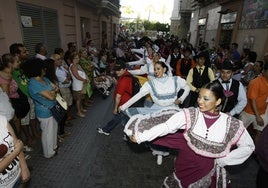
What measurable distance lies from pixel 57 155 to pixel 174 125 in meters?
2.82

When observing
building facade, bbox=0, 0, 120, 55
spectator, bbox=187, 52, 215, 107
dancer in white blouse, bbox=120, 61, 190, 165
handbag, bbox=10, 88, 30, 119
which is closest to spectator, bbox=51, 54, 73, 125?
handbag, bbox=10, 88, 30, 119

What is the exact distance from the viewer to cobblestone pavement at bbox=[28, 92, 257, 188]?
129 inches

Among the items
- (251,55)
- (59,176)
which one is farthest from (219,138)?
(251,55)

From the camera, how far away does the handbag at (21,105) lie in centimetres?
353

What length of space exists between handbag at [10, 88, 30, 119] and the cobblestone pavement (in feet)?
2.89

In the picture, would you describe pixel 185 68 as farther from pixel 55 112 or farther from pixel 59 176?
pixel 59 176

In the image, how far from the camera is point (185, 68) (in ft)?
20.6

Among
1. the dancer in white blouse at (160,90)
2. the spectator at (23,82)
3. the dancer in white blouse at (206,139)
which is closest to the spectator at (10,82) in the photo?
the spectator at (23,82)

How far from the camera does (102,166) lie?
3.66 metres

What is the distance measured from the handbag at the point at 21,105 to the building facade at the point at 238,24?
9045 mm

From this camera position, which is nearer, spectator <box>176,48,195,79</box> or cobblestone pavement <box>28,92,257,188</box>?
cobblestone pavement <box>28,92,257,188</box>

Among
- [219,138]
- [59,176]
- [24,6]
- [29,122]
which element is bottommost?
[59,176]

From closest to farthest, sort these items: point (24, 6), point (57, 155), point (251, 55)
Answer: point (57, 155) < point (24, 6) < point (251, 55)

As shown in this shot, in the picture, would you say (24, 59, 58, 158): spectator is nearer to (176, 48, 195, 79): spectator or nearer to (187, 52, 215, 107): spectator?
(187, 52, 215, 107): spectator
